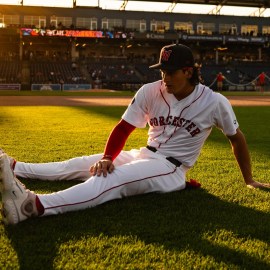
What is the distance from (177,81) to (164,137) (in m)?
0.55

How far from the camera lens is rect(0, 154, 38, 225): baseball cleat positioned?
9.32 feet

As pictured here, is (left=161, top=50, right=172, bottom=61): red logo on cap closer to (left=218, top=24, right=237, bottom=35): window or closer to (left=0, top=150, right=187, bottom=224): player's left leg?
(left=0, top=150, right=187, bottom=224): player's left leg

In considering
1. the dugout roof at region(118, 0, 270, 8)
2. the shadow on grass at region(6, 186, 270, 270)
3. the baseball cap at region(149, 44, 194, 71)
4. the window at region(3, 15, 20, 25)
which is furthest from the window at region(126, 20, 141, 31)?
the shadow on grass at region(6, 186, 270, 270)

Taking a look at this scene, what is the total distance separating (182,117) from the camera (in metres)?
3.87

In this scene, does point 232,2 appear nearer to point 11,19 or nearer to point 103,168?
point 11,19

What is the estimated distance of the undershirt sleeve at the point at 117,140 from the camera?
3750 millimetres

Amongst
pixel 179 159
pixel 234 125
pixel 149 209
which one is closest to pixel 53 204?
pixel 149 209

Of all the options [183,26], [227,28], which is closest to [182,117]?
[183,26]

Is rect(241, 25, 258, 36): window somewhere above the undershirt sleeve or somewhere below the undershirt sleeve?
above

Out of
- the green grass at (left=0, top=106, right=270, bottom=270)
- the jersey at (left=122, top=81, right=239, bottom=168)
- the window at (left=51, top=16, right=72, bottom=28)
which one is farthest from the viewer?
the window at (left=51, top=16, right=72, bottom=28)

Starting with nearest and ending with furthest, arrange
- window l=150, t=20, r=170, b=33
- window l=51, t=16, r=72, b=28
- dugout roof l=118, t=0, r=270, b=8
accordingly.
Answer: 1. window l=51, t=16, r=72, b=28
2. dugout roof l=118, t=0, r=270, b=8
3. window l=150, t=20, r=170, b=33

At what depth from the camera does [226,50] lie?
6181 cm

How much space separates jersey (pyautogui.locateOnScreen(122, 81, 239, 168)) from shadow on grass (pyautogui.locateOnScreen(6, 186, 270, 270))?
47 centimetres

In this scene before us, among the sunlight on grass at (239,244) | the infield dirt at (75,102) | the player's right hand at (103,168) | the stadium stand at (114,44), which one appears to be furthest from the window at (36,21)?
the sunlight on grass at (239,244)
